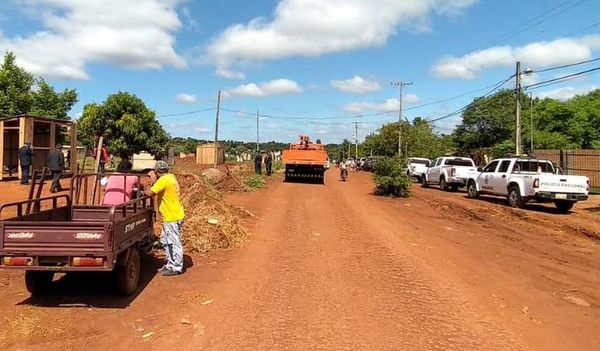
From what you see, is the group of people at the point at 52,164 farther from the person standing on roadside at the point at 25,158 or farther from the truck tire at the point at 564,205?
the truck tire at the point at 564,205

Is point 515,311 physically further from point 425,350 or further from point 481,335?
point 425,350

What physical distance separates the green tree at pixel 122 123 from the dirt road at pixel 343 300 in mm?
24971

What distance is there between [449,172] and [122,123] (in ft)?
66.4

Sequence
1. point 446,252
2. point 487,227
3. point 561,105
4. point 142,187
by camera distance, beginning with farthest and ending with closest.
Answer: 1. point 561,105
2. point 487,227
3. point 446,252
4. point 142,187

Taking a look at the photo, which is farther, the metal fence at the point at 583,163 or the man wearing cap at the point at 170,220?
the metal fence at the point at 583,163

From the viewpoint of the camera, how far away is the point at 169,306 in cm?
669

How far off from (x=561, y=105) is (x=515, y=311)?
169 ft

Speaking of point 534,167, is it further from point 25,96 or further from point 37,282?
point 25,96

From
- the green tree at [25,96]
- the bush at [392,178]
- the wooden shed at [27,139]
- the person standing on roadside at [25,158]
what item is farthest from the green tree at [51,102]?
the bush at [392,178]

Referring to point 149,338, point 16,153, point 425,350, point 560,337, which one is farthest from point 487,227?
point 16,153

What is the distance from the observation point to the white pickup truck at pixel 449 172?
2798cm

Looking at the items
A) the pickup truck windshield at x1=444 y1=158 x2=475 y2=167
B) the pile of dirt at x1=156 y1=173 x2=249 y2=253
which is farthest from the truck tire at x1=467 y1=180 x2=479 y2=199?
the pile of dirt at x1=156 y1=173 x2=249 y2=253

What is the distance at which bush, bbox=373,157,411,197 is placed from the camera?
2331 centimetres

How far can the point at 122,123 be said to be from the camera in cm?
3459
